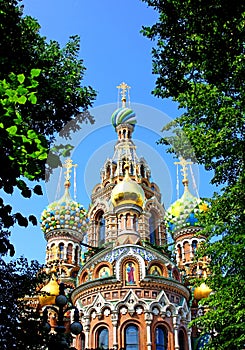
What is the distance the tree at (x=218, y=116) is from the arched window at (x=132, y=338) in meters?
9.07

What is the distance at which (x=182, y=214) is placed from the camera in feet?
93.3

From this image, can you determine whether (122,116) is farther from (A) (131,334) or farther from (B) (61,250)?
(A) (131,334)

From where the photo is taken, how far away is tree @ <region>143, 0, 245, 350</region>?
8.06m

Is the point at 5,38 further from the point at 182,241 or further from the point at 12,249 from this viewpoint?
the point at 182,241

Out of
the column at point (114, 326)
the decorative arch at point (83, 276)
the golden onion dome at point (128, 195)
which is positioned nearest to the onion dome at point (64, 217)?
the golden onion dome at point (128, 195)

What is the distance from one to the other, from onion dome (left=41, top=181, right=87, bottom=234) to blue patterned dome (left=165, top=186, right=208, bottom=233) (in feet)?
17.4

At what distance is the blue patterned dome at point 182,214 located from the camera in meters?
28.1

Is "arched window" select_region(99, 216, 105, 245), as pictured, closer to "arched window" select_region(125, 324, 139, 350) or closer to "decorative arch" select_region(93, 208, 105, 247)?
"decorative arch" select_region(93, 208, 105, 247)

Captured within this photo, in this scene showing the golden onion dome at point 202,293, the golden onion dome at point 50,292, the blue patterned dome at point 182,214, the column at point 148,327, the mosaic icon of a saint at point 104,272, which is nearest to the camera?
the column at point 148,327

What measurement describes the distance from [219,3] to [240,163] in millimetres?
2872

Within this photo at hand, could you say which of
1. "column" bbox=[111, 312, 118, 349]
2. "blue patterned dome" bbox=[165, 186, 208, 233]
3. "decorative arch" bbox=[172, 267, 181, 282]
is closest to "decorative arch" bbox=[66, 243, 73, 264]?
"blue patterned dome" bbox=[165, 186, 208, 233]

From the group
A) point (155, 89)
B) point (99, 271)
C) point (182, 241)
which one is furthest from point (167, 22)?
point (182, 241)

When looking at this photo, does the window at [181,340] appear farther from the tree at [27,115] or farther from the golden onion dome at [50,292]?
the tree at [27,115]

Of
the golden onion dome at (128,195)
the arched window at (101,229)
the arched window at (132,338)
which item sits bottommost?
the arched window at (132,338)
